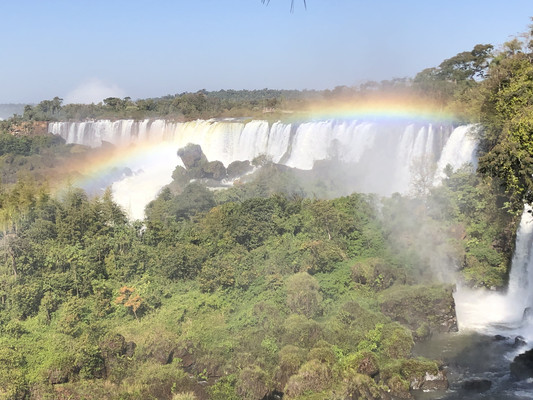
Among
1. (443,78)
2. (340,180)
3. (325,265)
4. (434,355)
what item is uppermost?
(443,78)

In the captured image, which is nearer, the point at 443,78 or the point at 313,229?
the point at 313,229

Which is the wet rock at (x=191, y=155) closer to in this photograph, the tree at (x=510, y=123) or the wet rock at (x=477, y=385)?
the tree at (x=510, y=123)

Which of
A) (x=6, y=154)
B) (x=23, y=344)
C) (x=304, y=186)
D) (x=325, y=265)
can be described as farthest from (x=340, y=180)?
(x=6, y=154)

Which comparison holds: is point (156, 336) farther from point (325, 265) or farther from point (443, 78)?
point (443, 78)

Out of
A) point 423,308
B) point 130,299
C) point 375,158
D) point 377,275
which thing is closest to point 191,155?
point 375,158

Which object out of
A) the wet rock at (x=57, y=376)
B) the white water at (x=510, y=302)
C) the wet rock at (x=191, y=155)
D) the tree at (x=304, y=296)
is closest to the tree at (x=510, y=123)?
the white water at (x=510, y=302)

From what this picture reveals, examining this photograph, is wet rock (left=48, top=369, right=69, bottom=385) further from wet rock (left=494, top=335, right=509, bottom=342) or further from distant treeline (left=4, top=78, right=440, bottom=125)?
distant treeline (left=4, top=78, right=440, bottom=125)
